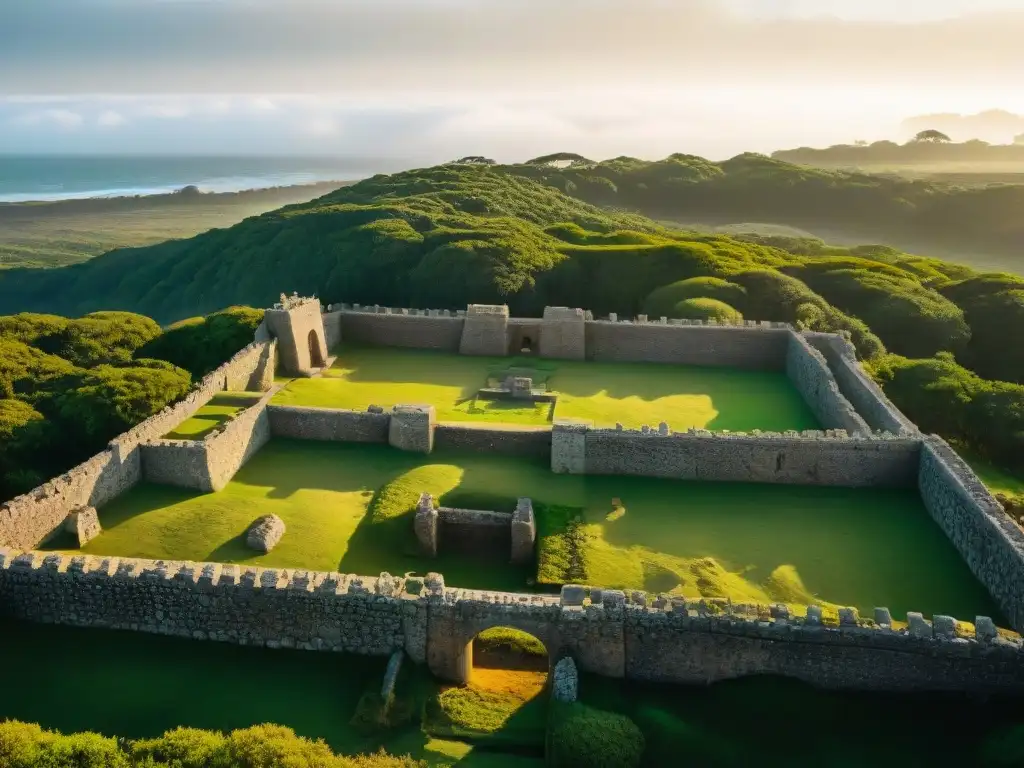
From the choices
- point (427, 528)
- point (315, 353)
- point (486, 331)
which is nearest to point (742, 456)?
point (427, 528)

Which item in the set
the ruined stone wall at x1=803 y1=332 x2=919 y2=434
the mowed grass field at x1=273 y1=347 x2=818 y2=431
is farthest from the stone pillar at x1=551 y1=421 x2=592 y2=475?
the ruined stone wall at x1=803 y1=332 x2=919 y2=434

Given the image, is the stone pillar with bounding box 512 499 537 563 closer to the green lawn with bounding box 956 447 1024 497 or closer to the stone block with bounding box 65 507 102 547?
the stone block with bounding box 65 507 102 547

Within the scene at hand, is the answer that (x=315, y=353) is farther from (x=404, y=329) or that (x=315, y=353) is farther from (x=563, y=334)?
(x=563, y=334)

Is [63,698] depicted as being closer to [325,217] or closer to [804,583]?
[804,583]

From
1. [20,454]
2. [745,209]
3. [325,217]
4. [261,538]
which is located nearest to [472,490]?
[261,538]

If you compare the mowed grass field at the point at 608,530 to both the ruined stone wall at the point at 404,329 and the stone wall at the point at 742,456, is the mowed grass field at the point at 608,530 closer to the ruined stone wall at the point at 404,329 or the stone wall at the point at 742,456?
the stone wall at the point at 742,456

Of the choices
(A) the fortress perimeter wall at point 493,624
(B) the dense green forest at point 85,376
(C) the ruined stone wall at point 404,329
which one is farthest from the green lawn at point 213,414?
(C) the ruined stone wall at point 404,329

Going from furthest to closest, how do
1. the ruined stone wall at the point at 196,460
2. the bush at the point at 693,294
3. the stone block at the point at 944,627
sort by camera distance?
the bush at the point at 693,294 → the ruined stone wall at the point at 196,460 → the stone block at the point at 944,627
